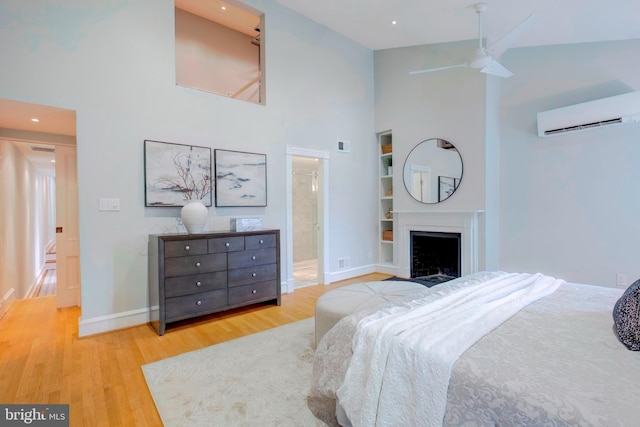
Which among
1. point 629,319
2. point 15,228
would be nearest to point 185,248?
point 629,319

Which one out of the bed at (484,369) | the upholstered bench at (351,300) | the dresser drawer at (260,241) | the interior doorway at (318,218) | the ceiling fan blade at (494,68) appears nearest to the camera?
the bed at (484,369)

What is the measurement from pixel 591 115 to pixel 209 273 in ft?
15.8

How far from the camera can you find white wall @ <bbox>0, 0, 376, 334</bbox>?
278 centimetres

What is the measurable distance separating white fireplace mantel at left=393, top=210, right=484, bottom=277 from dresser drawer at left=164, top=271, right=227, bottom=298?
123 inches

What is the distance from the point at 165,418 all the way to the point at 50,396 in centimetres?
90

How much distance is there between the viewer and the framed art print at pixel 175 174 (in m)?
3.28

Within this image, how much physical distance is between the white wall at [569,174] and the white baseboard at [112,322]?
16.1 ft

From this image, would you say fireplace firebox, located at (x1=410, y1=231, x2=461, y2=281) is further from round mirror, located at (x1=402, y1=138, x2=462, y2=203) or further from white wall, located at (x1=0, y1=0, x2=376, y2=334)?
white wall, located at (x1=0, y1=0, x2=376, y2=334)

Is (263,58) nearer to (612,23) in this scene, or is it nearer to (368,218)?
(368,218)

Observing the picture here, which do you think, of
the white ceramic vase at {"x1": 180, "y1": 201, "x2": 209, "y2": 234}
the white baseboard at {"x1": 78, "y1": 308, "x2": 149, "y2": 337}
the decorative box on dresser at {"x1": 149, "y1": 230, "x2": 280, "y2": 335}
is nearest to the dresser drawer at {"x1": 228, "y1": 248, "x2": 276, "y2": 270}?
the decorative box on dresser at {"x1": 149, "y1": 230, "x2": 280, "y2": 335}

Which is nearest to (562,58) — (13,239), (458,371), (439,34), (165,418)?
(439,34)

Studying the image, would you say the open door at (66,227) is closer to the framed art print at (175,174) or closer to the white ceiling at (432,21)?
the white ceiling at (432,21)

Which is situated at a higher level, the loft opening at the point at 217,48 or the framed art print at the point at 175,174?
the loft opening at the point at 217,48

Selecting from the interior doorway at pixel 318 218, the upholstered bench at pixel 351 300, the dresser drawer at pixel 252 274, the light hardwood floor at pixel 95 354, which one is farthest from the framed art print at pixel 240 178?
the upholstered bench at pixel 351 300
